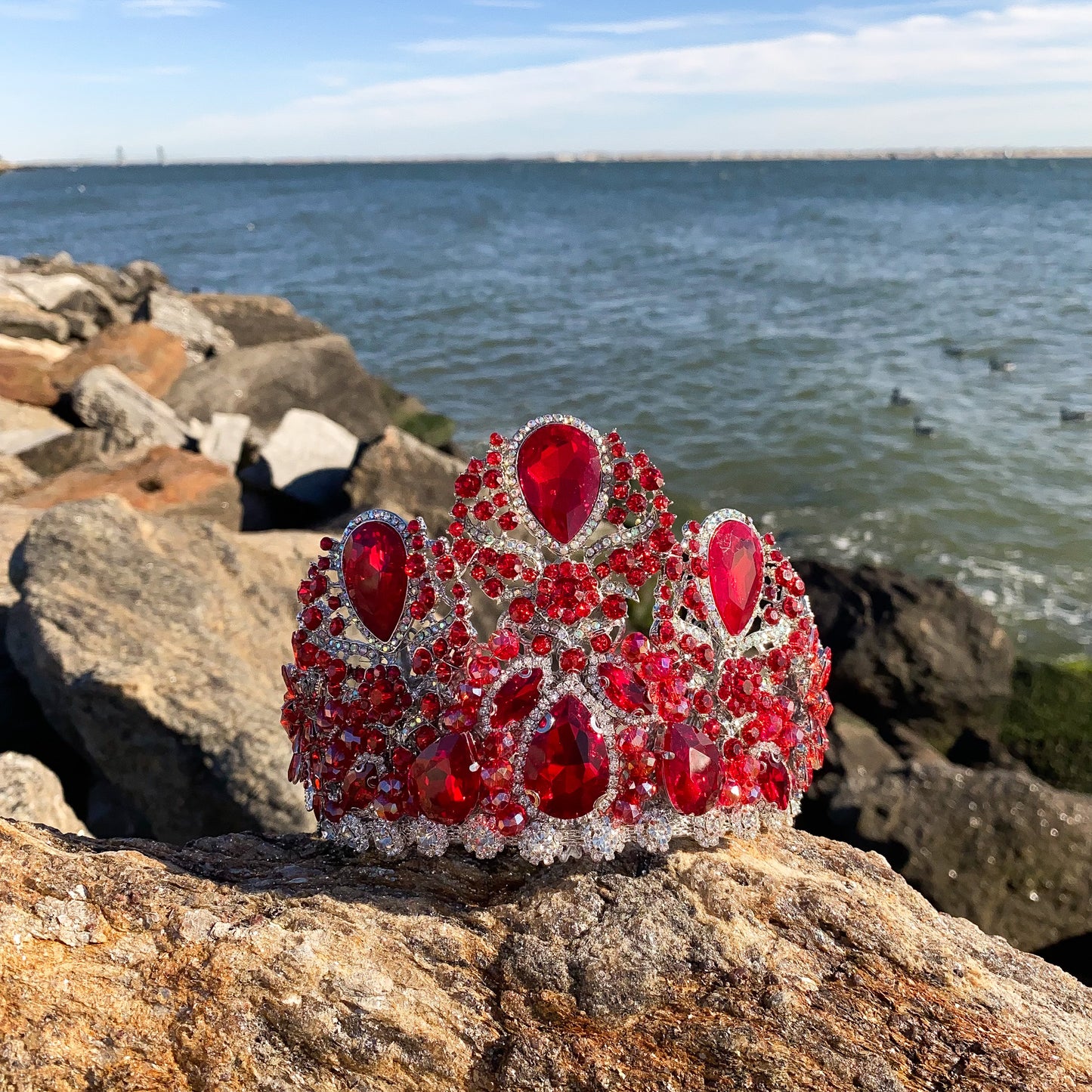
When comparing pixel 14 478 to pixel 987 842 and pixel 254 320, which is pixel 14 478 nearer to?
pixel 987 842

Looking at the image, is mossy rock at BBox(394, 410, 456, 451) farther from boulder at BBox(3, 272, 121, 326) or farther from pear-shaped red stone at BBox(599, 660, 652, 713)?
pear-shaped red stone at BBox(599, 660, 652, 713)

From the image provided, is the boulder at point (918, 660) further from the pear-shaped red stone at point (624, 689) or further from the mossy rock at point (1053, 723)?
the pear-shaped red stone at point (624, 689)

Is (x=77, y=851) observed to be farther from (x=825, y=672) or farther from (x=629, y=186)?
(x=629, y=186)

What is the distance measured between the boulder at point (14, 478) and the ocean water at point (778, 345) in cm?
740

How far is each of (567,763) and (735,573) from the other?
71cm

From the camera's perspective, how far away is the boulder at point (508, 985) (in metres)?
1.59

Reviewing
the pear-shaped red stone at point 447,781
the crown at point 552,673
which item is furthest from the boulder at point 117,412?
the pear-shaped red stone at point 447,781

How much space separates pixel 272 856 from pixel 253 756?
1.08 m

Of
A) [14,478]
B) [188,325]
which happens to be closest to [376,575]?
[14,478]

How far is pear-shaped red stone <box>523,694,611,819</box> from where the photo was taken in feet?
7.09

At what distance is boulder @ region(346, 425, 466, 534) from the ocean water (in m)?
4.65

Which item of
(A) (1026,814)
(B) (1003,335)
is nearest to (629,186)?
(B) (1003,335)

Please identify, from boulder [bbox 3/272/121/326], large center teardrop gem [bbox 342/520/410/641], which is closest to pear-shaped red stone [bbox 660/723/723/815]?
large center teardrop gem [bbox 342/520/410/641]

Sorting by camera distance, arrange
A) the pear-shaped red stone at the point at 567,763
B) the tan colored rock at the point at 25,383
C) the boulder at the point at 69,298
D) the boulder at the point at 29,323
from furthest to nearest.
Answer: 1. the boulder at the point at 69,298
2. the boulder at the point at 29,323
3. the tan colored rock at the point at 25,383
4. the pear-shaped red stone at the point at 567,763
